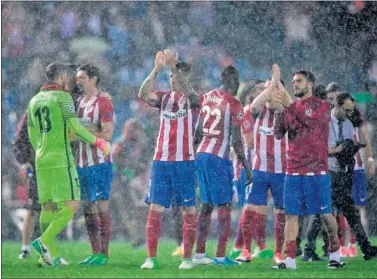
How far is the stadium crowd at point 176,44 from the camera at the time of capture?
1612 cm

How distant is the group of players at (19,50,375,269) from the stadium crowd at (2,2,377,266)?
18.2ft

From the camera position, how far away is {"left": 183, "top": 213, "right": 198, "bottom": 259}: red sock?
9344 millimetres

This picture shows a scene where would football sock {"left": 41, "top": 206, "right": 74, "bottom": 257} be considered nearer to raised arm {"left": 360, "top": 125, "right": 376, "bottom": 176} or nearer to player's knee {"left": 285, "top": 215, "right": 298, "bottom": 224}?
player's knee {"left": 285, "top": 215, "right": 298, "bottom": 224}

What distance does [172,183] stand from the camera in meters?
9.42

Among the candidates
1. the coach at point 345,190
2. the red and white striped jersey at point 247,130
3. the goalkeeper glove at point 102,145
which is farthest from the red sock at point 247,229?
the goalkeeper glove at point 102,145

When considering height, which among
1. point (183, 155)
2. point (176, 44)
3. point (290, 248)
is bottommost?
point (290, 248)

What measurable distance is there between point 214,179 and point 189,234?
1.72 ft

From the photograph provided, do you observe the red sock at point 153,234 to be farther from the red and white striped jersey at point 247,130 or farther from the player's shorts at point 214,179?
the red and white striped jersey at point 247,130

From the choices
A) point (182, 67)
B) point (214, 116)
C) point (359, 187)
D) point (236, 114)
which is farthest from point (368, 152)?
point (182, 67)

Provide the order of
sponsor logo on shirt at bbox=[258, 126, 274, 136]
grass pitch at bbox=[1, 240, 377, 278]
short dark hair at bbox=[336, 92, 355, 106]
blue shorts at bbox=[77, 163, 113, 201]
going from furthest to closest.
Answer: short dark hair at bbox=[336, 92, 355, 106] < sponsor logo on shirt at bbox=[258, 126, 274, 136] < blue shorts at bbox=[77, 163, 113, 201] < grass pitch at bbox=[1, 240, 377, 278]

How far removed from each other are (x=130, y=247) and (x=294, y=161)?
175 inches

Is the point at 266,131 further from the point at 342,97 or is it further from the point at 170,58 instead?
the point at 170,58

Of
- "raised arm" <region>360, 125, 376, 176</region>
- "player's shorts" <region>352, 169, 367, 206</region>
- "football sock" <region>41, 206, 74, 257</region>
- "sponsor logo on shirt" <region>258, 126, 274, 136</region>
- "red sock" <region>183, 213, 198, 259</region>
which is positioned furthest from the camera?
"player's shorts" <region>352, 169, 367, 206</region>

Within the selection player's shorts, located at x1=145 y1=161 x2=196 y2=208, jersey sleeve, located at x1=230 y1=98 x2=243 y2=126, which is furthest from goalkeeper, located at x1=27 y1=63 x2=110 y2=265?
jersey sleeve, located at x1=230 y1=98 x2=243 y2=126
